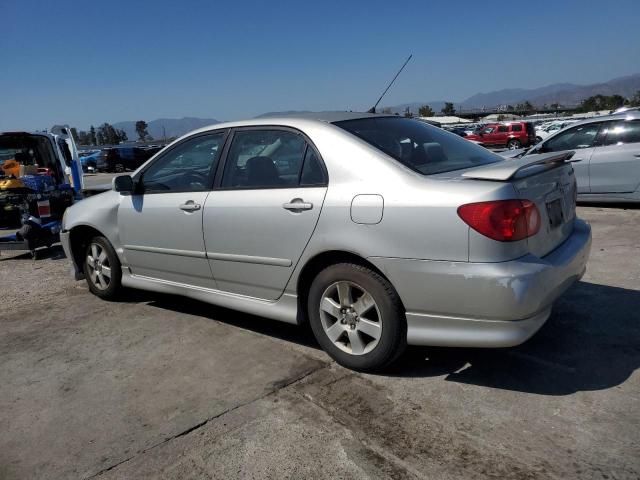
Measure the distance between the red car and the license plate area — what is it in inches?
1124

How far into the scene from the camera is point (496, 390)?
120 inches

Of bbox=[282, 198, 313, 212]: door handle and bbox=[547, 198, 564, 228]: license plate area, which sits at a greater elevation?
bbox=[282, 198, 313, 212]: door handle

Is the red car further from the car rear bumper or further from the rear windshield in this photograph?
the car rear bumper

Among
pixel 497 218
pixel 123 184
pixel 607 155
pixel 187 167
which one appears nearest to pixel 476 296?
pixel 497 218

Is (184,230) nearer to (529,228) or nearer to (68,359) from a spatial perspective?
(68,359)

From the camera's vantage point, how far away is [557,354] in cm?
342

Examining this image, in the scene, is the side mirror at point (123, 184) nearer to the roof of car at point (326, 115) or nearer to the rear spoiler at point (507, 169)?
the roof of car at point (326, 115)

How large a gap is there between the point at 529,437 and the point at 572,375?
29.9 inches

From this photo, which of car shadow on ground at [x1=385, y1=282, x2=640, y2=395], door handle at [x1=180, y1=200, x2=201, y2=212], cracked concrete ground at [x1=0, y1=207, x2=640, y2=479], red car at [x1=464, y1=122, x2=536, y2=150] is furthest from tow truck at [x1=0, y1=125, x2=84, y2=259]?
red car at [x1=464, y1=122, x2=536, y2=150]

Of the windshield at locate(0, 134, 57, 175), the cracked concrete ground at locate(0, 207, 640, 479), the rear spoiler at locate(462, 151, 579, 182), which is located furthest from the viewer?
the windshield at locate(0, 134, 57, 175)

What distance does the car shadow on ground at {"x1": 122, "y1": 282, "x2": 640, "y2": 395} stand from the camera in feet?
10.2

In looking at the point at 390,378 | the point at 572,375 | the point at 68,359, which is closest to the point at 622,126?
the point at 572,375

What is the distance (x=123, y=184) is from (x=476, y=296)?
312 centimetres

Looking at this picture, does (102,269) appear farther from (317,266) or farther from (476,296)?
(476,296)
